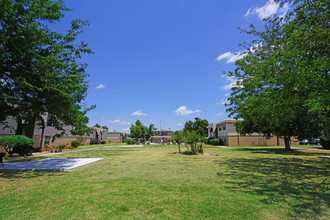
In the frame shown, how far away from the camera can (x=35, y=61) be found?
9445mm

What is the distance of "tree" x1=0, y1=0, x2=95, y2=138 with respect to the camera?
850 centimetres

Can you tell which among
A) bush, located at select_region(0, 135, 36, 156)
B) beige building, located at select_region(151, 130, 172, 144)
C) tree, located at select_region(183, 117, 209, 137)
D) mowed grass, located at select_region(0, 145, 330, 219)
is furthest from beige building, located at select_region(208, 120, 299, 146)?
beige building, located at select_region(151, 130, 172, 144)

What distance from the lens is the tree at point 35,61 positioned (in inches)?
335

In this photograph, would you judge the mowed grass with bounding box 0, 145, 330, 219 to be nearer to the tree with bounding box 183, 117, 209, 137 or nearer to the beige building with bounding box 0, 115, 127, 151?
the beige building with bounding box 0, 115, 127, 151

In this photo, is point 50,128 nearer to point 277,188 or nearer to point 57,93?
point 57,93

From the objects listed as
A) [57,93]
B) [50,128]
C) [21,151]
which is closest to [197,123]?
[50,128]

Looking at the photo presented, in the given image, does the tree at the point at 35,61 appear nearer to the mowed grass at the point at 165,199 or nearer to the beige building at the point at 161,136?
the mowed grass at the point at 165,199

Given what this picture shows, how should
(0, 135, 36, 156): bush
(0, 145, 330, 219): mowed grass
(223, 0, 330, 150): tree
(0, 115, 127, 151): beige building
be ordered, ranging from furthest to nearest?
(0, 115, 127, 151): beige building
(0, 135, 36, 156): bush
(223, 0, 330, 150): tree
(0, 145, 330, 219): mowed grass

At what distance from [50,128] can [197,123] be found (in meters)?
52.5


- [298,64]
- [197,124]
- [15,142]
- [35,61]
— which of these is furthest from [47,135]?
[197,124]

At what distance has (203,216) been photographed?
12.9 ft

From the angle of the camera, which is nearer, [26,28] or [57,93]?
[26,28]

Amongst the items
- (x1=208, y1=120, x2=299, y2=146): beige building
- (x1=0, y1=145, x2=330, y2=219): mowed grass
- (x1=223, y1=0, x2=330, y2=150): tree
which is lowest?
(x1=0, y1=145, x2=330, y2=219): mowed grass

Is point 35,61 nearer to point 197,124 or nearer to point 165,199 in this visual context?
point 165,199
